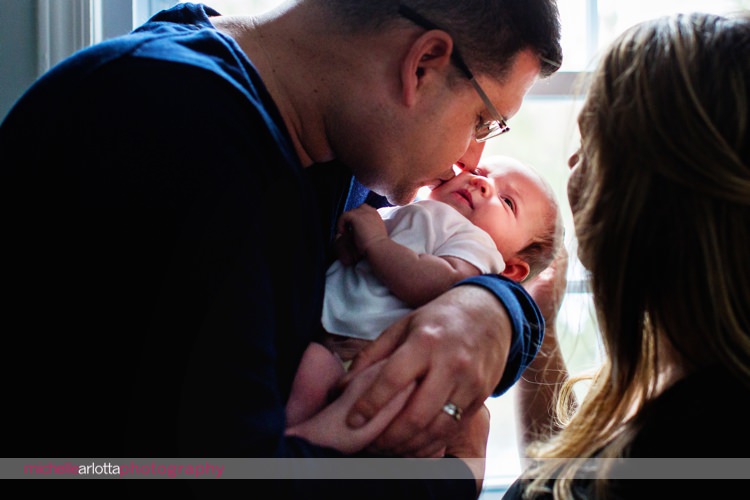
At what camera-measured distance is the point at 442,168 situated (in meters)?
1.54

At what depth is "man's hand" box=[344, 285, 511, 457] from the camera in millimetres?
1219

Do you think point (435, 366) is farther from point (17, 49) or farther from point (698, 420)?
point (17, 49)

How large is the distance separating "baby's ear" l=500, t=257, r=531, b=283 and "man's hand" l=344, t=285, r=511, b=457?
44cm

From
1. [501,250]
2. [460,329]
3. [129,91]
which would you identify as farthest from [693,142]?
[129,91]

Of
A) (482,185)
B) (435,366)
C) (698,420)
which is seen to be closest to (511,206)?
(482,185)

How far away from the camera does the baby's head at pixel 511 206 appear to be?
5.48ft

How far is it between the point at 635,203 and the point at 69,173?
2.80 ft

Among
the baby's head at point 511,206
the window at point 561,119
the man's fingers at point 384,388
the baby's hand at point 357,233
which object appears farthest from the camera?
the window at point 561,119

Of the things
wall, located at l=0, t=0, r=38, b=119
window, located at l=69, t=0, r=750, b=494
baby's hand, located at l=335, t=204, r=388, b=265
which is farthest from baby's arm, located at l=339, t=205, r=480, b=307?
wall, located at l=0, t=0, r=38, b=119

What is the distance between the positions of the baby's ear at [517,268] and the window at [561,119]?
0.77ft

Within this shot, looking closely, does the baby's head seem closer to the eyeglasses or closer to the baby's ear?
the baby's ear

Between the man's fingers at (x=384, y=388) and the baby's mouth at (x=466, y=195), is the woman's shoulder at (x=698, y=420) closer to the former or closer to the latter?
the man's fingers at (x=384, y=388)

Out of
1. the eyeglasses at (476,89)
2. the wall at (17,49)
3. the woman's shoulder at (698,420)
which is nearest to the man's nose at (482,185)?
the eyeglasses at (476,89)

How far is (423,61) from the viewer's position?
1.39 metres
